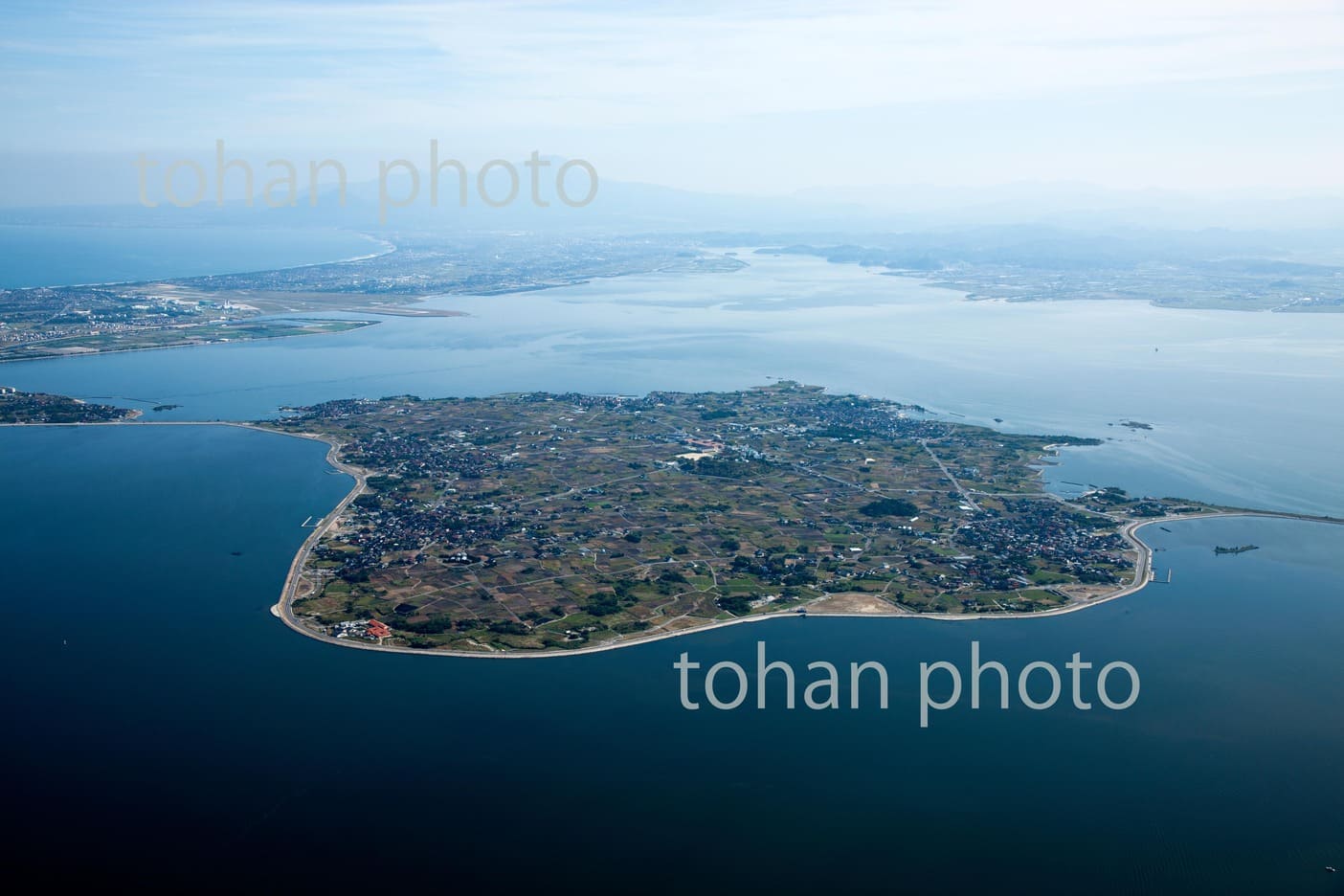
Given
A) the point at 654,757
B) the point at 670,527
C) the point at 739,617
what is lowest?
the point at 654,757

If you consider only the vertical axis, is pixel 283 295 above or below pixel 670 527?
above

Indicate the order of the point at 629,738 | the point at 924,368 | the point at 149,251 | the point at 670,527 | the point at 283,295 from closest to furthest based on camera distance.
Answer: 1. the point at 629,738
2. the point at 670,527
3. the point at 924,368
4. the point at 283,295
5. the point at 149,251

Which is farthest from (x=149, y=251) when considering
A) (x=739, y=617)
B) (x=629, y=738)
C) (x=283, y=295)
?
(x=629, y=738)

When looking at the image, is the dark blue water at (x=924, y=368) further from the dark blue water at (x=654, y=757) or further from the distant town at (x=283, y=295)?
the dark blue water at (x=654, y=757)

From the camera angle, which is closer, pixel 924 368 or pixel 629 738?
pixel 629 738

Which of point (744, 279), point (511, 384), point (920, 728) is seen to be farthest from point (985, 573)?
point (744, 279)

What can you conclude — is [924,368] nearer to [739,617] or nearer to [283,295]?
[739,617]

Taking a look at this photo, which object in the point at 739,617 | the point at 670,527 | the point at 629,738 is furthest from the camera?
the point at 670,527
